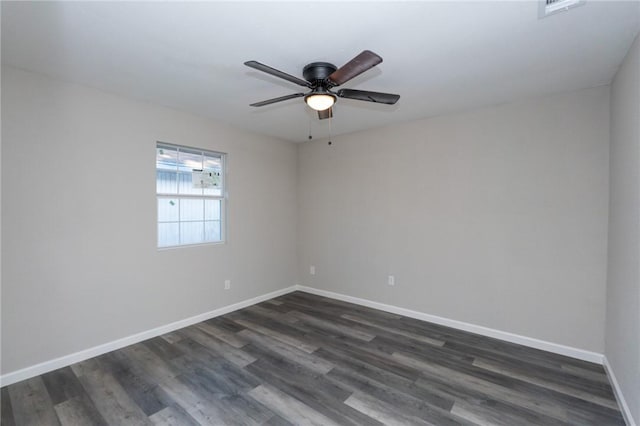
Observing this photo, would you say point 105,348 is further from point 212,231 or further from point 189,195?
point 189,195

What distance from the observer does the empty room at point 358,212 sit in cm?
195

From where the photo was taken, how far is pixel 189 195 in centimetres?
365

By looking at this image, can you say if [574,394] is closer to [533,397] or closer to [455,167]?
[533,397]

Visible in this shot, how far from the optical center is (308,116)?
363 cm

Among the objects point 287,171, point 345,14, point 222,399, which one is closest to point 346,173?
point 287,171

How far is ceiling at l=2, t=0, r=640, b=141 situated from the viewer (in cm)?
172

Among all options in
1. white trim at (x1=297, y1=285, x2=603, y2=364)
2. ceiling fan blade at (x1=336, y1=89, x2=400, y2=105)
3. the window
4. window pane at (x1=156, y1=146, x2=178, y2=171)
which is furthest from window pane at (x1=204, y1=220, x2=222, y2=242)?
ceiling fan blade at (x1=336, y1=89, x2=400, y2=105)

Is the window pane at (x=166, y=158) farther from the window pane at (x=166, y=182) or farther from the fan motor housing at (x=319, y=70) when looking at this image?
the fan motor housing at (x=319, y=70)

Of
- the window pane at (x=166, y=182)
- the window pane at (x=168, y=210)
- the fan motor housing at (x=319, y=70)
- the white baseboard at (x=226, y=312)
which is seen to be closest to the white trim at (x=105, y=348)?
the white baseboard at (x=226, y=312)

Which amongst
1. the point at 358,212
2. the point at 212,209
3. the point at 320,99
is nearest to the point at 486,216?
the point at 358,212

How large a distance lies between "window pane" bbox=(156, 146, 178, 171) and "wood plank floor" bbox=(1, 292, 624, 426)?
6.34 ft

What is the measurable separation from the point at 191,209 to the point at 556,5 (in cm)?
380

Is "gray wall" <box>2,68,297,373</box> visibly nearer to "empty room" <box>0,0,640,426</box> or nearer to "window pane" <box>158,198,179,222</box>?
"empty room" <box>0,0,640,426</box>

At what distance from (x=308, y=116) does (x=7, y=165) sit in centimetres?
282
